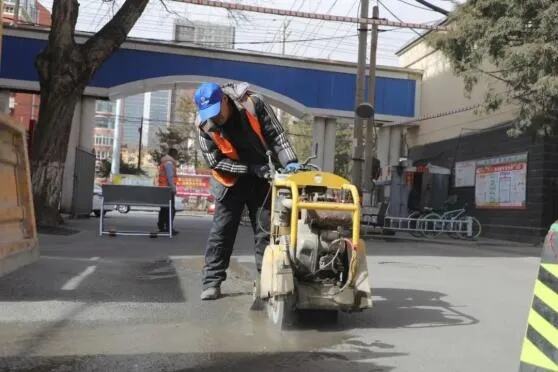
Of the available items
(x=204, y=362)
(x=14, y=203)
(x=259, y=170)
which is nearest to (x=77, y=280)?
(x=259, y=170)

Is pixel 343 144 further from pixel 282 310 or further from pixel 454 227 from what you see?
pixel 282 310

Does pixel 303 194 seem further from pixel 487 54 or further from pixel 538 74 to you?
pixel 487 54

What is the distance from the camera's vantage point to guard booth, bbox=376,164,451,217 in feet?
62.4

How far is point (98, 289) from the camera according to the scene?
6.21 m

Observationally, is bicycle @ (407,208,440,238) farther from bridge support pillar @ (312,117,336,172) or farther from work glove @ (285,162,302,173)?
work glove @ (285,162,302,173)

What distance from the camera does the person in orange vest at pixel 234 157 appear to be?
17.8ft

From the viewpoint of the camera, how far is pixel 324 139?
70.8 ft

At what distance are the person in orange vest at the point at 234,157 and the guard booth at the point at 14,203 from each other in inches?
70.3

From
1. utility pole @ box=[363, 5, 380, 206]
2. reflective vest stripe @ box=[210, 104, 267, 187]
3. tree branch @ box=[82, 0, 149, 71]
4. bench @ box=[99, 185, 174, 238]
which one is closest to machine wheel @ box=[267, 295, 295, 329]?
reflective vest stripe @ box=[210, 104, 267, 187]

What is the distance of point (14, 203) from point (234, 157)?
7.63ft

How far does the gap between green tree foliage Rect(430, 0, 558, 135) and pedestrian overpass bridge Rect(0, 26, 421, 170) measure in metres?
7.25

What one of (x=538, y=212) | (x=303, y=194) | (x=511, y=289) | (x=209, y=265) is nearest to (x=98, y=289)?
(x=209, y=265)

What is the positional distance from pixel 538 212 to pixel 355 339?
12.7 meters

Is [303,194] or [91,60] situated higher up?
[91,60]
